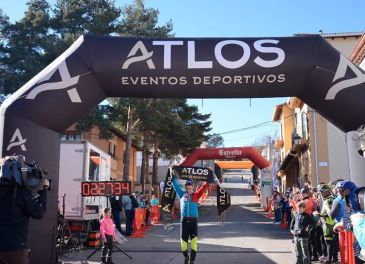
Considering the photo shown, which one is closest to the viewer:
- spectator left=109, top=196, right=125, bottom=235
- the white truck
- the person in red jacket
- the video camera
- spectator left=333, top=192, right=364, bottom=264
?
the video camera

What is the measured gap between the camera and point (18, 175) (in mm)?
5066

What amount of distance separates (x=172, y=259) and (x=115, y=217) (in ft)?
23.0

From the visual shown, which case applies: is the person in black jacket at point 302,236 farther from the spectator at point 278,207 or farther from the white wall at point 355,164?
the spectator at point 278,207

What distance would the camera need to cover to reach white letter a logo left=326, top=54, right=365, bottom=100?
8383 millimetres

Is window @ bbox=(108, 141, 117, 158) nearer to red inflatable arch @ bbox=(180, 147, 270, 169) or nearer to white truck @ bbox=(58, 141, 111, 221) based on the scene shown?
red inflatable arch @ bbox=(180, 147, 270, 169)

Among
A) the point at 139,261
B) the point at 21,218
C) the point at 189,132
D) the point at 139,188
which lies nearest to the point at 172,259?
the point at 139,261

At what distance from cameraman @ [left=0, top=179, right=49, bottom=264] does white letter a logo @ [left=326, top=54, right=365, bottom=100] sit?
575 centimetres

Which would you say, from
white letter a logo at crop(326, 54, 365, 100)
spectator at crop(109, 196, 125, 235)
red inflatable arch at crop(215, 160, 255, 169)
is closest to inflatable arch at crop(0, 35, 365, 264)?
white letter a logo at crop(326, 54, 365, 100)

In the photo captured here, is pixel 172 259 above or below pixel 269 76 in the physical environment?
below

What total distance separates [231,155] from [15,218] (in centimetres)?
2856

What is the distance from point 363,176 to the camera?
8.33 metres

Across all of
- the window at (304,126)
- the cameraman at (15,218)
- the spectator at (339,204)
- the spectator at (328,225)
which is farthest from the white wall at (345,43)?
the cameraman at (15,218)

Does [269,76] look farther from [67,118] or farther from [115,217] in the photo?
[115,217]

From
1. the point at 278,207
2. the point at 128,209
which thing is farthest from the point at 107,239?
the point at 278,207
